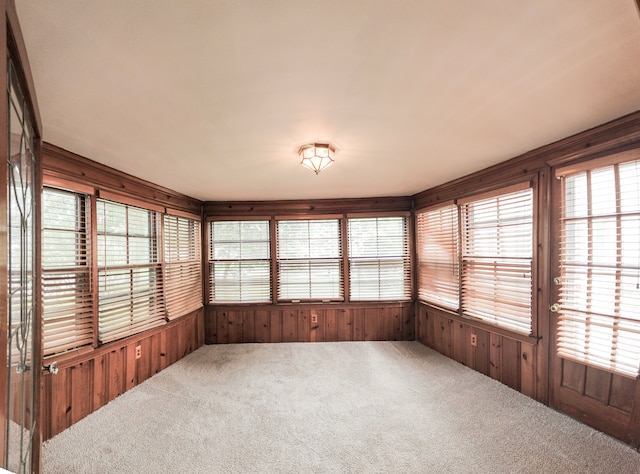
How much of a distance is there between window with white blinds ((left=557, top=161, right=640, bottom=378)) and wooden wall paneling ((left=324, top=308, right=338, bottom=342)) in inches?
105

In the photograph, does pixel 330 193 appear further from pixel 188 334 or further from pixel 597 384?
pixel 597 384

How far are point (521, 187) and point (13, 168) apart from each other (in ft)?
11.0

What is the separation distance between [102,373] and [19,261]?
219cm

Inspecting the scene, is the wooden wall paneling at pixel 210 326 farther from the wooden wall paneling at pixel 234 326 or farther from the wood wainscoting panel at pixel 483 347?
the wood wainscoting panel at pixel 483 347

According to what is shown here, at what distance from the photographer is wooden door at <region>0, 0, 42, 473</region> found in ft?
2.30

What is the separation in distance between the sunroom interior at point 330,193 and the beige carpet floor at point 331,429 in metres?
0.26

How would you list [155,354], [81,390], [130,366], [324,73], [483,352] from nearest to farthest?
[324,73] → [81,390] → [130,366] → [483,352] → [155,354]

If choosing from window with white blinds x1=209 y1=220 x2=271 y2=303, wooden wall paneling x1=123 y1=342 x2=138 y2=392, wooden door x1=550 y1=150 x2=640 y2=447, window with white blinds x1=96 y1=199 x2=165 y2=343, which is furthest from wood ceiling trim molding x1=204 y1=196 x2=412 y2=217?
wooden door x1=550 y1=150 x2=640 y2=447

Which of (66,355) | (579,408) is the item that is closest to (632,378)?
(579,408)

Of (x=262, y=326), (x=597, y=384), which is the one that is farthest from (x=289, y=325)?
(x=597, y=384)

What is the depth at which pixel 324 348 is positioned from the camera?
3967 millimetres

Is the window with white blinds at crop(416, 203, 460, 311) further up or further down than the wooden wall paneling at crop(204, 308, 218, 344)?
further up

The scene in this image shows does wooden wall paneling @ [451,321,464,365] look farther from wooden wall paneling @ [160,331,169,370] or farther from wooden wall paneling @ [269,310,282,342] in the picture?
wooden wall paneling @ [160,331,169,370]

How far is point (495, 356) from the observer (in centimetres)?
289
